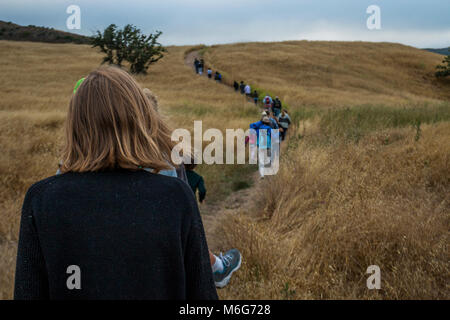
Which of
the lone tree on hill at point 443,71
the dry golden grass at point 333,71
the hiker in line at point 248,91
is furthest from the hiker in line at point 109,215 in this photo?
the lone tree on hill at point 443,71

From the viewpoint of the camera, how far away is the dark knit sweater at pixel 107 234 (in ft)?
3.67

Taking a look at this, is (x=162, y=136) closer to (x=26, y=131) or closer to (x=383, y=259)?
(x=383, y=259)

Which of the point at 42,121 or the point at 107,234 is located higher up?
the point at 42,121

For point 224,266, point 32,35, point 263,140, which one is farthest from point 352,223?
point 32,35

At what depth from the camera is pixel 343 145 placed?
6344 mm

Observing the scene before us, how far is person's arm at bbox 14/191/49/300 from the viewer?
117cm

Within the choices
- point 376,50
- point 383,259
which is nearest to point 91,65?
point 383,259

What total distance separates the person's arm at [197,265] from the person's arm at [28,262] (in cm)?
55

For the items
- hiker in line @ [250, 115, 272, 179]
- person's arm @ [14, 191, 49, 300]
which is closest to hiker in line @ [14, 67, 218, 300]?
person's arm @ [14, 191, 49, 300]

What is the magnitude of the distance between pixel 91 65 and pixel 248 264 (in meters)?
38.4

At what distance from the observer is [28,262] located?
120 centimetres

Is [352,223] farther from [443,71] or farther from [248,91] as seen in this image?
[443,71]

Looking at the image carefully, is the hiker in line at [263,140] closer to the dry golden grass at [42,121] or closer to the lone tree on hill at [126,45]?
the dry golden grass at [42,121]

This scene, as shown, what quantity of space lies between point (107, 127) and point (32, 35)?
93355mm
